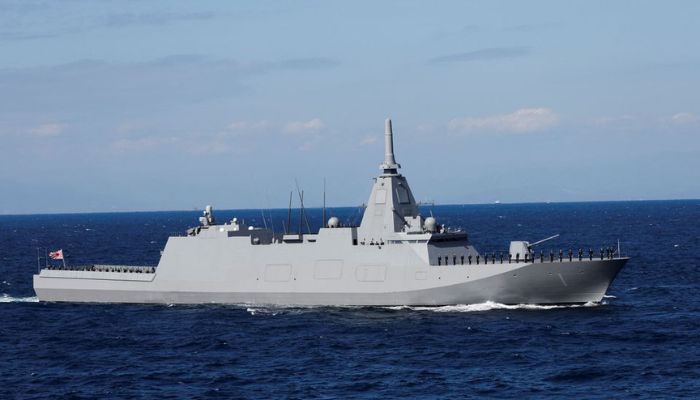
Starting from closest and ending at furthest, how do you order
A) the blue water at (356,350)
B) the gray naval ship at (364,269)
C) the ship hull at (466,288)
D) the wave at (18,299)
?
the blue water at (356,350) < the ship hull at (466,288) < the gray naval ship at (364,269) < the wave at (18,299)

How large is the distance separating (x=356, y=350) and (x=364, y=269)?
28.1 feet

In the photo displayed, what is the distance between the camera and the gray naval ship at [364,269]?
42.1 m

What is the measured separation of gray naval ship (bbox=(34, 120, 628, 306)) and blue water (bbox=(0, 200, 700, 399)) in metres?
0.76

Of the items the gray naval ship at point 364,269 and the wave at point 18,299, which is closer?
the gray naval ship at point 364,269

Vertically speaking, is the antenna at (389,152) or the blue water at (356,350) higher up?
the antenna at (389,152)

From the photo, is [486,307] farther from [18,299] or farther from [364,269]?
[18,299]

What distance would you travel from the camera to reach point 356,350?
35.4m

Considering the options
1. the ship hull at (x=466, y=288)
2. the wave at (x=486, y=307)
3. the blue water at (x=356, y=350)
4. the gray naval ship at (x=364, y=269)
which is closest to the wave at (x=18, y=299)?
the blue water at (x=356, y=350)

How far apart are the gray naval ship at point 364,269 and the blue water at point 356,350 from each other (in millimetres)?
759

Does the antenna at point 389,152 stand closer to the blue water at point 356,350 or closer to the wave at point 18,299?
the blue water at point 356,350

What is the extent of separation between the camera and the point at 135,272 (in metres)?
49.8

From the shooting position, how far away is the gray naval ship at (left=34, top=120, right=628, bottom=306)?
4212 centimetres

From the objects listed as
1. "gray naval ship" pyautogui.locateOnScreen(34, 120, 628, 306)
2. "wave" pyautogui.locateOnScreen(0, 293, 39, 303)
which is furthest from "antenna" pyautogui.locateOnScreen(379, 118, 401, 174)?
"wave" pyautogui.locateOnScreen(0, 293, 39, 303)

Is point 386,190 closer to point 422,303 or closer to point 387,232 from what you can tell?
point 387,232
